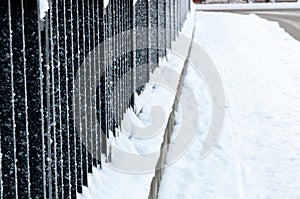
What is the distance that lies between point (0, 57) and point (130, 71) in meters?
3.45

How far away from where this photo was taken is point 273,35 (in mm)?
18250

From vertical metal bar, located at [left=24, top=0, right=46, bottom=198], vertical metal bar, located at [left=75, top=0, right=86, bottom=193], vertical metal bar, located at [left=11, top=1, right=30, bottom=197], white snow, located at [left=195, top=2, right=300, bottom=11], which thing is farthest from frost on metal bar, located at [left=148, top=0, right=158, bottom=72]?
white snow, located at [left=195, top=2, right=300, bottom=11]

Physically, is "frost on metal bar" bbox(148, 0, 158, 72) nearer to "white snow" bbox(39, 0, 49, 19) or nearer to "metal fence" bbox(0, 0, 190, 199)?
"metal fence" bbox(0, 0, 190, 199)

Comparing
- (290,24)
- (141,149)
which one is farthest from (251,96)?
(290,24)

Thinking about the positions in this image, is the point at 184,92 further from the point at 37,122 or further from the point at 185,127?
the point at 37,122

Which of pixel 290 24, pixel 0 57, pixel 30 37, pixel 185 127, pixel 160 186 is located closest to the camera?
pixel 0 57

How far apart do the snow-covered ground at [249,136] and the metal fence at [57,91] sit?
45.4 inches

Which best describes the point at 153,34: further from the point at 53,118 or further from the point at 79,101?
the point at 53,118

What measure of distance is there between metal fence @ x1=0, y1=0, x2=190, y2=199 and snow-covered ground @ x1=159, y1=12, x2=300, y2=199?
1.15m

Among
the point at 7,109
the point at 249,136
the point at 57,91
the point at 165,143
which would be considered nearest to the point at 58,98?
the point at 57,91

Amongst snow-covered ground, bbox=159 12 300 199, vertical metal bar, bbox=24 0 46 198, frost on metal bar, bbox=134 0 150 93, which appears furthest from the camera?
frost on metal bar, bbox=134 0 150 93

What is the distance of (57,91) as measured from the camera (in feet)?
10.3

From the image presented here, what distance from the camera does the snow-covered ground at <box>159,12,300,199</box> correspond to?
570cm

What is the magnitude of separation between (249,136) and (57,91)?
Answer: 462 centimetres
